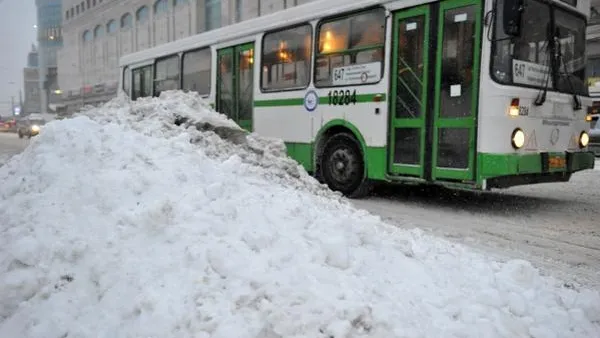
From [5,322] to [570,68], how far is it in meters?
7.71

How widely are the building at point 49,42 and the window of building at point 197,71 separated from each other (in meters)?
78.0

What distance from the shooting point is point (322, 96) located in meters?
8.75

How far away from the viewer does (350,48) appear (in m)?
8.26

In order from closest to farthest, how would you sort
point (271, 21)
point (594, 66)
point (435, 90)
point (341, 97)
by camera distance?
point (435, 90), point (341, 97), point (271, 21), point (594, 66)

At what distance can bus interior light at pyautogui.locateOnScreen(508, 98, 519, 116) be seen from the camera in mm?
6637

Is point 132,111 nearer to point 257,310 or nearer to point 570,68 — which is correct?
point 257,310

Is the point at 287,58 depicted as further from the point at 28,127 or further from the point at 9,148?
the point at 28,127

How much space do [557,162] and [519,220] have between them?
1.16 metres

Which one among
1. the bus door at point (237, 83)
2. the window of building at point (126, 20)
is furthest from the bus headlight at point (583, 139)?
the window of building at point (126, 20)

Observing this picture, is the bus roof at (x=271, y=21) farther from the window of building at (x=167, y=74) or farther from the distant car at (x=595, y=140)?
the distant car at (x=595, y=140)

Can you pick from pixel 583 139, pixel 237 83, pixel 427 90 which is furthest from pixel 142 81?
pixel 583 139

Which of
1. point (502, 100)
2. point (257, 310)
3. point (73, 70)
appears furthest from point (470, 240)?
point (73, 70)

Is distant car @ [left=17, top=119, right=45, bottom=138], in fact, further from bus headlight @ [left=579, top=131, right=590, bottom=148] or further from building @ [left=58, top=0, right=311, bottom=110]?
bus headlight @ [left=579, top=131, right=590, bottom=148]

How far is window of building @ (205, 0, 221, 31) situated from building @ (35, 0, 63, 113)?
2136 inches
